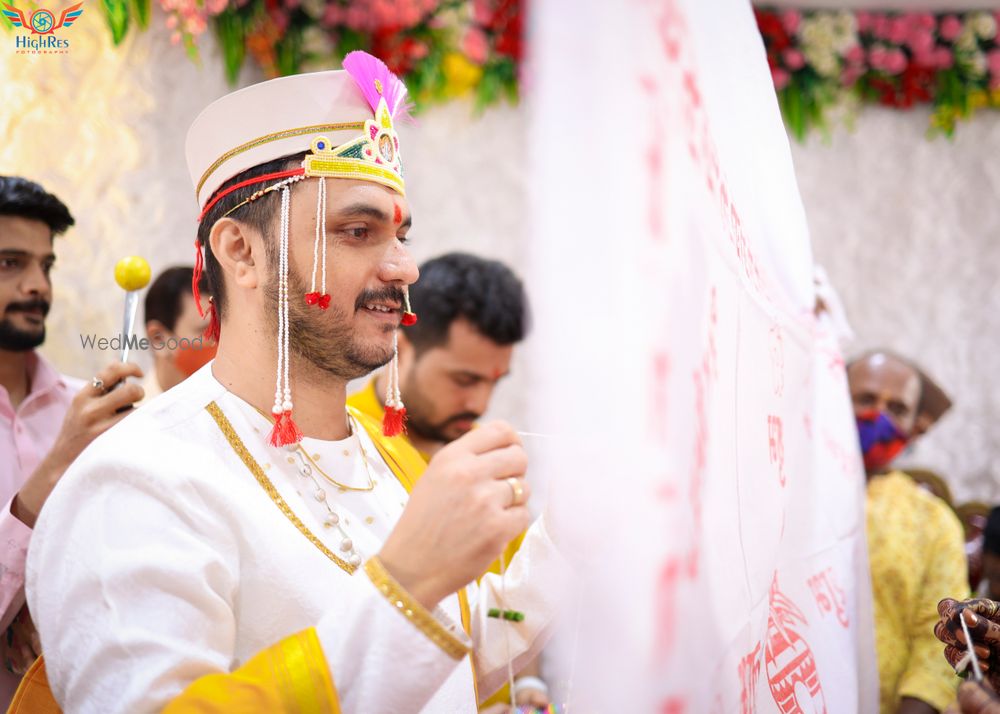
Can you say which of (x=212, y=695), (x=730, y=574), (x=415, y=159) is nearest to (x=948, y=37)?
(x=415, y=159)

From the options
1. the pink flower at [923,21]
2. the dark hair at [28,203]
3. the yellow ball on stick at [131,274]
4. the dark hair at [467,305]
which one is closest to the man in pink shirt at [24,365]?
the dark hair at [28,203]

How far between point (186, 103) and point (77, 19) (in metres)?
0.46

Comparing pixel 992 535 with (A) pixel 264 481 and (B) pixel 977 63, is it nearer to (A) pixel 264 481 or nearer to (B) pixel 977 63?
(A) pixel 264 481

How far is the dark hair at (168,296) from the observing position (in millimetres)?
2475

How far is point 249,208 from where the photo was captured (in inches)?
49.5

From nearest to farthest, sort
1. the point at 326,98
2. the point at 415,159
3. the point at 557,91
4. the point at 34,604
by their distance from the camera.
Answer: the point at 557,91 < the point at 34,604 < the point at 326,98 < the point at 415,159

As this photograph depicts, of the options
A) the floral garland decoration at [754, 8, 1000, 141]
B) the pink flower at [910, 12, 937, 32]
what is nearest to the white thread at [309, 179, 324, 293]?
the floral garland decoration at [754, 8, 1000, 141]

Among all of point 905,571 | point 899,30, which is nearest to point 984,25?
point 899,30

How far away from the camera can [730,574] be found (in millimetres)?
836

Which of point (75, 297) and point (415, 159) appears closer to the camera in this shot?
point (75, 297)

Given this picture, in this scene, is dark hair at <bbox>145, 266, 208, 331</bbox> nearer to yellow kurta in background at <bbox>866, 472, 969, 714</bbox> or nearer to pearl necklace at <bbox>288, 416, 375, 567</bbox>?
pearl necklace at <bbox>288, 416, 375, 567</bbox>

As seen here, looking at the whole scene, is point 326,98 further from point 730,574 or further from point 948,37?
point 948,37

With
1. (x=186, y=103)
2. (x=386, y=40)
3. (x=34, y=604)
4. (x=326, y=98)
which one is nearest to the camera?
(x=34, y=604)

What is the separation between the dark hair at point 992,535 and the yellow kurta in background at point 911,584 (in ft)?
0.51
